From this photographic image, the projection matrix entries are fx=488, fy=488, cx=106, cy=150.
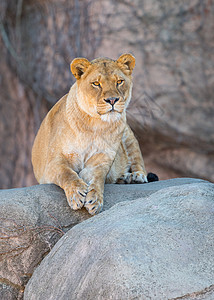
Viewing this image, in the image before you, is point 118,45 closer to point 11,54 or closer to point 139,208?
point 11,54

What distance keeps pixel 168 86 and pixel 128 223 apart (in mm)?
3300

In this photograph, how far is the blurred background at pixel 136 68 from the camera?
5.16 meters

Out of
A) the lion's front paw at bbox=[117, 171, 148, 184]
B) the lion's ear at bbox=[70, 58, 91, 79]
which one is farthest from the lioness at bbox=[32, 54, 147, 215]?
the lion's front paw at bbox=[117, 171, 148, 184]

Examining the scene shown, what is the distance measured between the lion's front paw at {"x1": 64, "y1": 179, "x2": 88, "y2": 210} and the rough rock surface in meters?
0.45

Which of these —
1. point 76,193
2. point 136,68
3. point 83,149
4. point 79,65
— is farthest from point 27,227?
point 136,68

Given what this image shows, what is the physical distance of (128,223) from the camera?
212 cm

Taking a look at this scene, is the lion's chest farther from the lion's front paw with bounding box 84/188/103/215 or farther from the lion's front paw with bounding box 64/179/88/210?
the lion's front paw with bounding box 84/188/103/215

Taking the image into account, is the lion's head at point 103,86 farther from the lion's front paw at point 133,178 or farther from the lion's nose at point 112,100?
the lion's front paw at point 133,178

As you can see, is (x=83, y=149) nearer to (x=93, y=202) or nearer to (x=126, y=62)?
(x=93, y=202)

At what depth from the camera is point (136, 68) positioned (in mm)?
5242

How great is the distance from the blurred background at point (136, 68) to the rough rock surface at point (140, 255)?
2.83 m

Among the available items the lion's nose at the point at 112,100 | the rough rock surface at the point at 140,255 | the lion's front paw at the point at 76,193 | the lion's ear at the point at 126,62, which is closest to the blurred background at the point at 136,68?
the lion's ear at the point at 126,62

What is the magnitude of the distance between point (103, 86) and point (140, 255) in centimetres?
152

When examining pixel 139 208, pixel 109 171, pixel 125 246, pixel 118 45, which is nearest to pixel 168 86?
pixel 118 45
